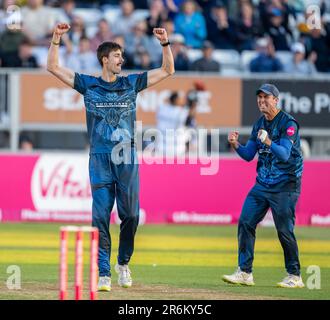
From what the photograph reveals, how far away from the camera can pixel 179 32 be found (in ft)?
92.0

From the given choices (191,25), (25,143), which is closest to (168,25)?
(191,25)

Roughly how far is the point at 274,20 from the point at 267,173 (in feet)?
49.6

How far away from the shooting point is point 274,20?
2845 cm

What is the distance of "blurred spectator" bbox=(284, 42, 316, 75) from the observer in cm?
2751

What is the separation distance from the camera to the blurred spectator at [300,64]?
2751 cm

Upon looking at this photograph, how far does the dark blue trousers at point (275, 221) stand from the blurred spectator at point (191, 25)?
14420 mm

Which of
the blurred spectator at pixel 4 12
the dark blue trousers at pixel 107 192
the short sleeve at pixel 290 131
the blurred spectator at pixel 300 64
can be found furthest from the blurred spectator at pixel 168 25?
the dark blue trousers at pixel 107 192

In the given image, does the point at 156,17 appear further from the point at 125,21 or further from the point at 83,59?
the point at 83,59

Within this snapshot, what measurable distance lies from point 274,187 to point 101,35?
14.1 m

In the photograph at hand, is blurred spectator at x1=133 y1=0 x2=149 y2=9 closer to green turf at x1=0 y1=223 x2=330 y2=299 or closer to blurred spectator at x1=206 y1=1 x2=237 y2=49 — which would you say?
blurred spectator at x1=206 y1=1 x2=237 y2=49

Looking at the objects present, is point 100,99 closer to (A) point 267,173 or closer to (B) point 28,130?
(A) point 267,173

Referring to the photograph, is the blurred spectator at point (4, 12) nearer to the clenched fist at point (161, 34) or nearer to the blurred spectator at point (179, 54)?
the blurred spectator at point (179, 54)

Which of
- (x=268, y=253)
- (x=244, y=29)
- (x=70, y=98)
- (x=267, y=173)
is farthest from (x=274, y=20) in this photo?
(x=267, y=173)

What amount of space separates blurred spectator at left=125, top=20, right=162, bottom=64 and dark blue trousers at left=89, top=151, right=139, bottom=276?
1416 cm
